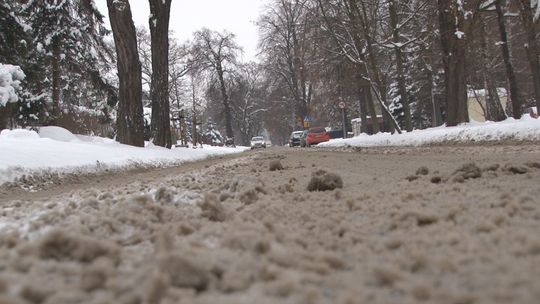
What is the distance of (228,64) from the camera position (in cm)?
4866

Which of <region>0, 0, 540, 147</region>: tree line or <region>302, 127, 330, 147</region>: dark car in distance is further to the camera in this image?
<region>302, 127, 330, 147</region>: dark car in distance

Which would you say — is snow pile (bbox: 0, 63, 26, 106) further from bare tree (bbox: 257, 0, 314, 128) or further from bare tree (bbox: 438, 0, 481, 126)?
bare tree (bbox: 257, 0, 314, 128)

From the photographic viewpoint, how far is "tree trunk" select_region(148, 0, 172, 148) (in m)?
17.2

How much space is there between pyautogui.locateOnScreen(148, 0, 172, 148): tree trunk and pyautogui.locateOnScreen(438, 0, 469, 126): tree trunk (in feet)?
33.2

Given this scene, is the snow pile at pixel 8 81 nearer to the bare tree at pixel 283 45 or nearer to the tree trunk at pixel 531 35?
the tree trunk at pixel 531 35

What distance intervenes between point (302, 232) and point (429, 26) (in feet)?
60.6

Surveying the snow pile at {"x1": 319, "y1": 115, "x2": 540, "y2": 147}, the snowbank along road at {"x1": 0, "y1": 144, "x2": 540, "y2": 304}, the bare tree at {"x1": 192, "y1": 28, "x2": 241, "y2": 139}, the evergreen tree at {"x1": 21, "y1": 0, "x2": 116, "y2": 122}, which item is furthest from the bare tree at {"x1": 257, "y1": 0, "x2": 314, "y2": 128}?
the snowbank along road at {"x1": 0, "y1": 144, "x2": 540, "y2": 304}

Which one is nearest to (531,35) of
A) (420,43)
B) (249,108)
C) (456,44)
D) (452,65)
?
(456,44)

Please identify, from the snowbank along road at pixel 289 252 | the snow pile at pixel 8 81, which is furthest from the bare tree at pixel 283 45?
the snowbank along road at pixel 289 252

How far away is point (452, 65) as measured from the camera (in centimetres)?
1739

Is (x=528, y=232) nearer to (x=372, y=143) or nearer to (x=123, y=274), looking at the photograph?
(x=123, y=274)

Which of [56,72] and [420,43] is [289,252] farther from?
[56,72]

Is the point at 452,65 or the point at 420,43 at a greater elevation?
the point at 420,43

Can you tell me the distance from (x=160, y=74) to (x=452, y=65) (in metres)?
10.7
